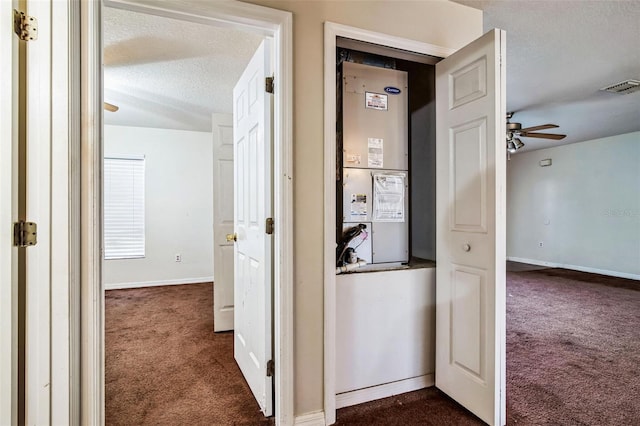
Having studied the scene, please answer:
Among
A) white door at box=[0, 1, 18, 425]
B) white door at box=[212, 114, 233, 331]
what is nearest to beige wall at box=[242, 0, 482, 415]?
white door at box=[0, 1, 18, 425]

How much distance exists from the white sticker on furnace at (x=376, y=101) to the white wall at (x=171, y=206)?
3866mm

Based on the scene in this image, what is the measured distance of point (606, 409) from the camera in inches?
75.9

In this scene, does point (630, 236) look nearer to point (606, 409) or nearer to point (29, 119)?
point (606, 409)

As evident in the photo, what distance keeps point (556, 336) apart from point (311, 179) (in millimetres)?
2915

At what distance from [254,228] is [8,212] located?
3.58ft

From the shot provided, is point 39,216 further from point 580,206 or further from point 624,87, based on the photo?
point 580,206

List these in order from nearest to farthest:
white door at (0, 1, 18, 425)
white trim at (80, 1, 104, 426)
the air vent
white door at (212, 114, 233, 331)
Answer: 1. white door at (0, 1, 18, 425)
2. white trim at (80, 1, 104, 426)
3. white door at (212, 114, 233, 331)
4. the air vent

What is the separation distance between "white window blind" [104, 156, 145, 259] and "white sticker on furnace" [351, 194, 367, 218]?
421cm

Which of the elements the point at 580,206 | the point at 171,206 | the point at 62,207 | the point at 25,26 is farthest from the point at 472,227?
the point at 580,206

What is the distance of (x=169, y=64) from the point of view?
2877 millimetres

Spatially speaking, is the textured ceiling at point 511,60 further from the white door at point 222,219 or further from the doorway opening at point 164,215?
the white door at point 222,219

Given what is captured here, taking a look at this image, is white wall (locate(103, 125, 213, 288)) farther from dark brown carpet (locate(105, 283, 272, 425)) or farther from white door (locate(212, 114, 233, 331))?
white door (locate(212, 114, 233, 331))

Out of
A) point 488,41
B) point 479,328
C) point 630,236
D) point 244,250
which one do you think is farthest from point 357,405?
point 630,236

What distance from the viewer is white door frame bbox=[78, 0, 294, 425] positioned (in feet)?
4.51
